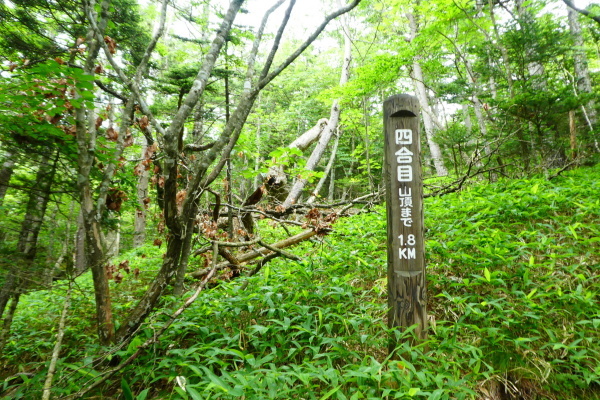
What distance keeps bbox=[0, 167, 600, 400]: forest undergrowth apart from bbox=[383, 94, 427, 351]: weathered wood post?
22 cm

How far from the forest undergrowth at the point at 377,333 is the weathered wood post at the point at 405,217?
22 cm

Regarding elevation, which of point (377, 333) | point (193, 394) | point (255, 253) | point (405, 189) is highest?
point (405, 189)

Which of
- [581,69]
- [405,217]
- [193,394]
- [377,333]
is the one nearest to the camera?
[193,394]

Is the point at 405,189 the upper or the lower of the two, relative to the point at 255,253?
upper

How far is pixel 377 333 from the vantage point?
2.74 metres

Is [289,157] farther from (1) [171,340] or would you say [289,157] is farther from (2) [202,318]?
(1) [171,340]

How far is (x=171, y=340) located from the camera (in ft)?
9.73

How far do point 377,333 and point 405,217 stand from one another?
1.06 m

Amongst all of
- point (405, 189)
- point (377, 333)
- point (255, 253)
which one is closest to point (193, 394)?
point (377, 333)

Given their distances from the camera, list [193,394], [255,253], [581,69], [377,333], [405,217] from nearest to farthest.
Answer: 1. [193,394]
2. [405,217]
3. [377,333]
4. [255,253]
5. [581,69]

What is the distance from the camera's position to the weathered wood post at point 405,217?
257 cm

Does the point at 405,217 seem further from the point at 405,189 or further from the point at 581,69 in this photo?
the point at 581,69

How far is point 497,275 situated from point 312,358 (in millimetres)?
2085

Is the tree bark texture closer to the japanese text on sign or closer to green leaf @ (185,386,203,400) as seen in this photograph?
green leaf @ (185,386,203,400)
